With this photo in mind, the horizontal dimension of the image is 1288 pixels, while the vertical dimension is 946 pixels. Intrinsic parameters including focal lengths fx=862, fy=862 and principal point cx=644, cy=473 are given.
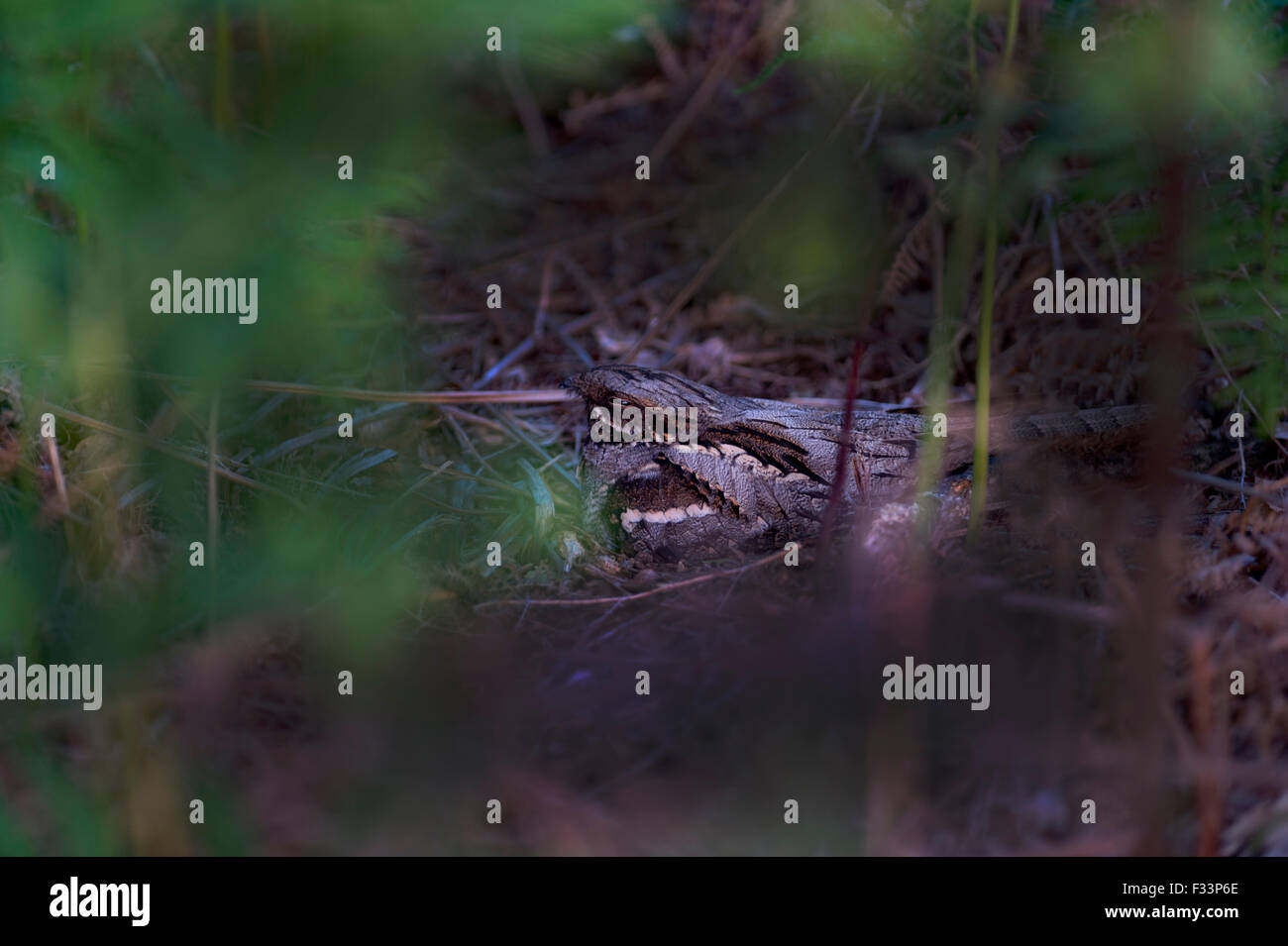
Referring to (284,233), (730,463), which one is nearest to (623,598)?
(730,463)

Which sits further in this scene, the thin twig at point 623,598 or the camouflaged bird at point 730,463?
the camouflaged bird at point 730,463

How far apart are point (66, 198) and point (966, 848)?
2141 millimetres

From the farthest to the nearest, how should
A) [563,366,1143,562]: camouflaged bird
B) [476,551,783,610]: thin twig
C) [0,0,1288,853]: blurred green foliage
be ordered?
[563,366,1143,562]: camouflaged bird, [476,551,783,610]: thin twig, [0,0,1288,853]: blurred green foliage

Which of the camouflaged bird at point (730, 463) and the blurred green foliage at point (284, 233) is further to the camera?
the camouflaged bird at point (730, 463)

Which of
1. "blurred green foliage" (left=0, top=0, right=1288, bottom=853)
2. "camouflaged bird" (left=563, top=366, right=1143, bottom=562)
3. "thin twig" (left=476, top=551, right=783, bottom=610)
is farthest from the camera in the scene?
"camouflaged bird" (left=563, top=366, right=1143, bottom=562)

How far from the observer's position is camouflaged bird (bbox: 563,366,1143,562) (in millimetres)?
2635

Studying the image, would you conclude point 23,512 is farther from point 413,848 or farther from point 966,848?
point 966,848

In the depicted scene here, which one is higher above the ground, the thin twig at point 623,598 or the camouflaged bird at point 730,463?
the camouflaged bird at point 730,463

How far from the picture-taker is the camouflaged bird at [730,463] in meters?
2.63

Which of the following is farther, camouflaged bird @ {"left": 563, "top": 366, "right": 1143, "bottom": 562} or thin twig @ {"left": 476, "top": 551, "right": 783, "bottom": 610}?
camouflaged bird @ {"left": 563, "top": 366, "right": 1143, "bottom": 562}

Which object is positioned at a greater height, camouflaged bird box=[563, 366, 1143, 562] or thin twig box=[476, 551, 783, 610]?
camouflaged bird box=[563, 366, 1143, 562]

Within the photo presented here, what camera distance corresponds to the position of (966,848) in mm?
1527

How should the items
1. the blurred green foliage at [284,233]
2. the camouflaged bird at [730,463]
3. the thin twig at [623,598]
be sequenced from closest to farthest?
the blurred green foliage at [284,233] → the thin twig at [623,598] → the camouflaged bird at [730,463]

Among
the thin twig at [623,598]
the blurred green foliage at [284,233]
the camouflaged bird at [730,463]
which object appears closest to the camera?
the blurred green foliage at [284,233]
